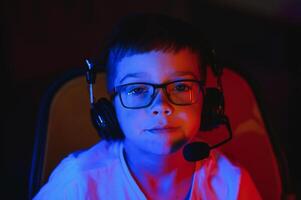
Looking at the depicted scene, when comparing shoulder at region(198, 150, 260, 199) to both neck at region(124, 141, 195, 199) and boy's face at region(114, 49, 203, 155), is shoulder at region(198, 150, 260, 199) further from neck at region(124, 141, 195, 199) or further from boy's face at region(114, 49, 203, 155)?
boy's face at region(114, 49, 203, 155)

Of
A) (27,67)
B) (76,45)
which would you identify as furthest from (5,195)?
(76,45)

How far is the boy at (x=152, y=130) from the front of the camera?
2.82 feet

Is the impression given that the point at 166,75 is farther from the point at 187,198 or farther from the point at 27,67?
the point at 27,67

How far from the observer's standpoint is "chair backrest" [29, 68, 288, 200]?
111 cm

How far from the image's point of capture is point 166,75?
0.86m

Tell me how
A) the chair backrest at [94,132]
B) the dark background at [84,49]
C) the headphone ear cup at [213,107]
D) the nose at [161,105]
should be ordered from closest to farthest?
the nose at [161,105] < the headphone ear cup at [213,107] < the chair backrest at [94,132] < the dark background at [84,49]

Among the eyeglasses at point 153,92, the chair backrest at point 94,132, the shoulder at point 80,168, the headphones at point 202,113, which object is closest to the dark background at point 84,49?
the chair backrest at point 94,132

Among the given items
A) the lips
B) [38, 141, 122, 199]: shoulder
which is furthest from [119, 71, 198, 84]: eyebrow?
[38, 141, 122, 199]: shoulder

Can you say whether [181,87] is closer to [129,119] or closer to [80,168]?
[129,119]

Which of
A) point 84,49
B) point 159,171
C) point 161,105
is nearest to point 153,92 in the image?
point 161,105

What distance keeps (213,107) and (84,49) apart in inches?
63.8

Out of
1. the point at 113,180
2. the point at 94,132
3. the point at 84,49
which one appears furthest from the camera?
the point at 84,49

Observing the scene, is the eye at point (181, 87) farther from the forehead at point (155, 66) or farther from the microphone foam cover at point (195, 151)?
the microphone foam cover at point (195, 151)

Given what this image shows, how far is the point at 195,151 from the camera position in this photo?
90 centimetres
